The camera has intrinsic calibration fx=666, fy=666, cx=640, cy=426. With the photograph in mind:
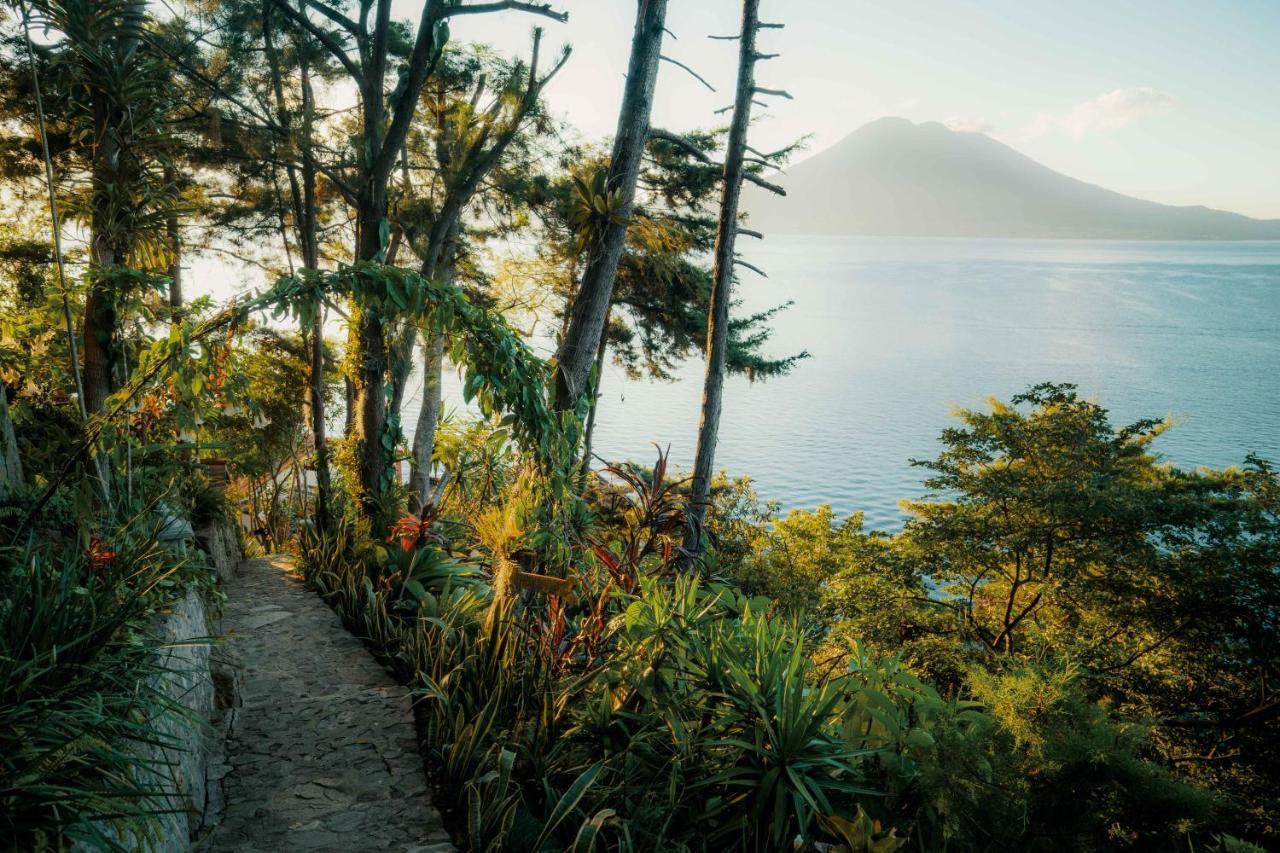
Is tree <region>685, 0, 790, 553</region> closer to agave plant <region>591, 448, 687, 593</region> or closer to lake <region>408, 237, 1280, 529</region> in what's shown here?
agave plant <region>591, 448, 687, 593</region>

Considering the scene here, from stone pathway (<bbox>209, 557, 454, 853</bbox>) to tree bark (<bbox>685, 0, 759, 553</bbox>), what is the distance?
482 cm

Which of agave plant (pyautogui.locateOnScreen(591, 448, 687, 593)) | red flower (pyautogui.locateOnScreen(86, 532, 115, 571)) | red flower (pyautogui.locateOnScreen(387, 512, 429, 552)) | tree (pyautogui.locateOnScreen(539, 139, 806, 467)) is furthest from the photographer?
tree (pyautogui.locateOnScreen(539, 139, 806, 467))

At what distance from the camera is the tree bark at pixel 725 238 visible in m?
8.28

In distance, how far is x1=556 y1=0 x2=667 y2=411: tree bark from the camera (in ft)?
16.2

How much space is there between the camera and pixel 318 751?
10.3 feet

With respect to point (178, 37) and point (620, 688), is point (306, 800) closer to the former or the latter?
point (620, 688)

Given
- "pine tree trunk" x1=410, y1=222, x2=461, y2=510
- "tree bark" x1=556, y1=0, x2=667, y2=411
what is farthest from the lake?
"tree bark" x1=556, y1=0, x2=667, y2=411

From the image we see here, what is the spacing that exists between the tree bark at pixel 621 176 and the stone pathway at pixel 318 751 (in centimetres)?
246

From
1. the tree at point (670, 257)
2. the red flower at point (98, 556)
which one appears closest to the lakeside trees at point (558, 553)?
the red flower at point (98, 556)

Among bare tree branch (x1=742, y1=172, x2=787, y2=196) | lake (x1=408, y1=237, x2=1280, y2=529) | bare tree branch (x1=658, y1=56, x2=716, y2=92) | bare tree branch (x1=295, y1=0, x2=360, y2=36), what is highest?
bare tree branch (x1=295, y1=0, x2=360, y2=36)

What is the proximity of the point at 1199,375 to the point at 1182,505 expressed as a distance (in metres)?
49.9

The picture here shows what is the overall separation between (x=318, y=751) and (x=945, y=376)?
2099 inches

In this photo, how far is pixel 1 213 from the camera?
8211 mm

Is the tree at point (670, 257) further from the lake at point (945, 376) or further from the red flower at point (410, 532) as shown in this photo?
the red flower at point (410, 532)
